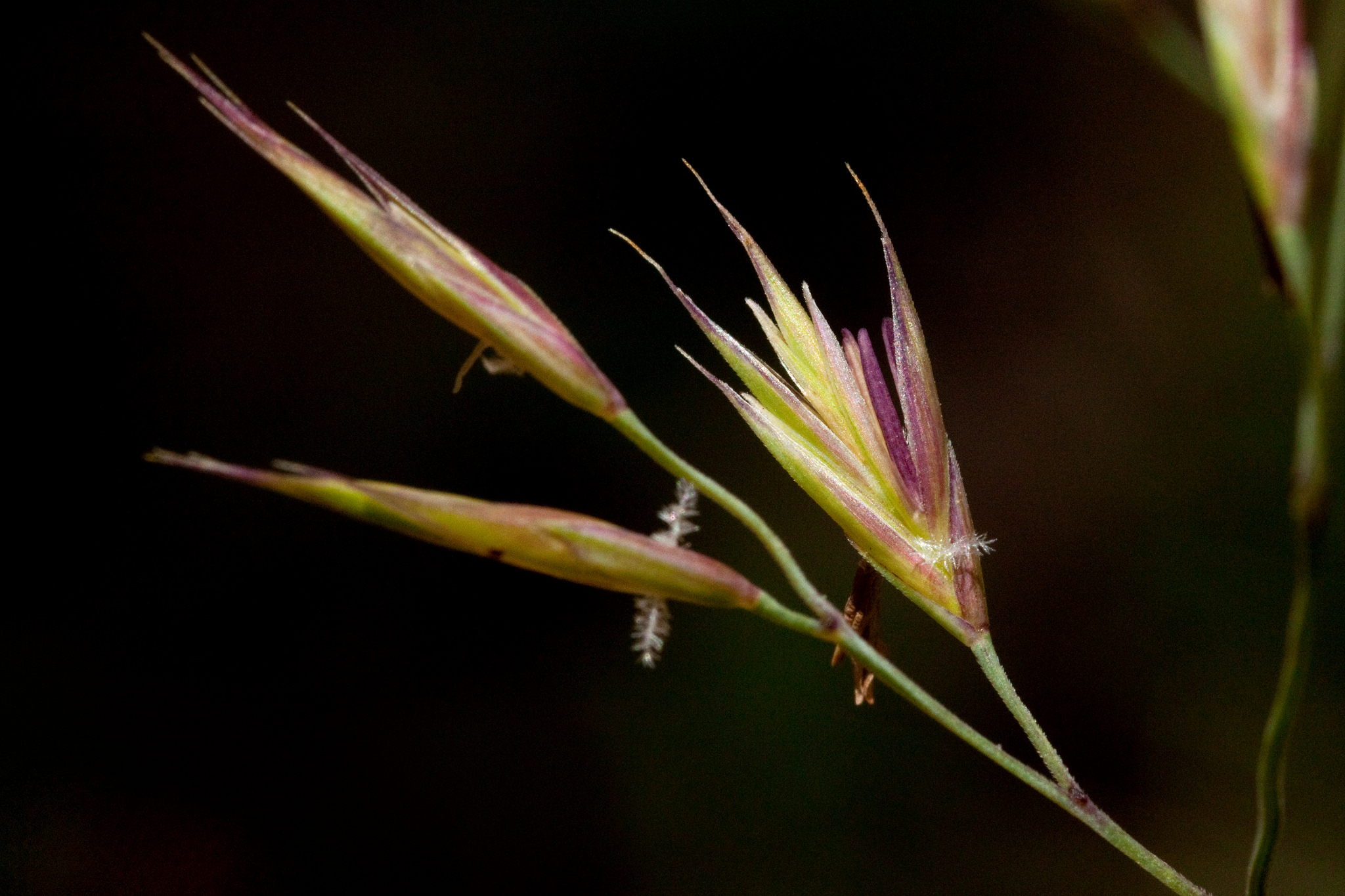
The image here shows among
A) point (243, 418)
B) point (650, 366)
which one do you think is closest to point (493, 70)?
point (650, 366)

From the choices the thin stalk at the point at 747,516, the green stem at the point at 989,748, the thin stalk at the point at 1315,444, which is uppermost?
the thin stalk at the point at 1315,444

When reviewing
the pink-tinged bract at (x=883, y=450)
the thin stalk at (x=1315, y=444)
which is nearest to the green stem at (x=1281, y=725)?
the thin stalk at (x=1315, y=444)

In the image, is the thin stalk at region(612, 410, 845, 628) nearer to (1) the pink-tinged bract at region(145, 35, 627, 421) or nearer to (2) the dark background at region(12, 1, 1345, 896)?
(1) the pink-tinged bract at region(145, 35, 627, 421)

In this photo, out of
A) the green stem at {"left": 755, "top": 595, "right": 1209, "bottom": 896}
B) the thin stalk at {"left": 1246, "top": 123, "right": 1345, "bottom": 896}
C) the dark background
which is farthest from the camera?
the dark background

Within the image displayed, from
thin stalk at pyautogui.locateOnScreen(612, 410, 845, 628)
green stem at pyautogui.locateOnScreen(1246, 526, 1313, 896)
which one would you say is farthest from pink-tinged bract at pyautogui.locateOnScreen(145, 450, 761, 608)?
green stem at pyautogui.locateOnScreen(1246, 526, 1313, 896)

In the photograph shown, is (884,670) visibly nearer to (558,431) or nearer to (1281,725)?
(1281,725)

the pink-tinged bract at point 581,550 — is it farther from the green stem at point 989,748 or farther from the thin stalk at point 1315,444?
the thin stalk at point 1315,444

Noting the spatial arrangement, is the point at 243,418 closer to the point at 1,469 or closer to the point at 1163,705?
the point at 1,469
